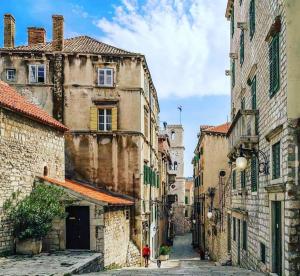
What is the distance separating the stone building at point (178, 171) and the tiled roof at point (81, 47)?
4227 cm

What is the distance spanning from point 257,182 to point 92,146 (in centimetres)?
1265

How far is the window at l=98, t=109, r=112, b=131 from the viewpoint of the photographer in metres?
26.0

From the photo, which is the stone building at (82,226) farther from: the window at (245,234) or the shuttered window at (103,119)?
the shuttered window at (103,119)

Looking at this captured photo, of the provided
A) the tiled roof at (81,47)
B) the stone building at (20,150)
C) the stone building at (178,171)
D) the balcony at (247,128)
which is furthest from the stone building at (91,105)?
the stone building at (178,171)

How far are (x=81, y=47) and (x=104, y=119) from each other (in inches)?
182

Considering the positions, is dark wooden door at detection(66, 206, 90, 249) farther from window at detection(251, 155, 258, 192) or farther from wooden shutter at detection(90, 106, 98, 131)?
wooden shutter at detection(90, 106, 98, 131)

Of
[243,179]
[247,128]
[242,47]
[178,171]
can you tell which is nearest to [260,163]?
[247,128]

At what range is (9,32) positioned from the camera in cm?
2634

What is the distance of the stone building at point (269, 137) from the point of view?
10859 mm

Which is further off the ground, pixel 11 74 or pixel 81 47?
pixel 81 47

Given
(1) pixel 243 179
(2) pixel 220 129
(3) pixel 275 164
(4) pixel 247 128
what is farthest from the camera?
(2) pixel 220 129

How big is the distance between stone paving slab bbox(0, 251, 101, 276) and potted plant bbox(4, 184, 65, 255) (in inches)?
24.1

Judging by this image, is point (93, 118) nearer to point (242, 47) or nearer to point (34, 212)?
point (34, 212)

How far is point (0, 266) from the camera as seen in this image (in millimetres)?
14594
